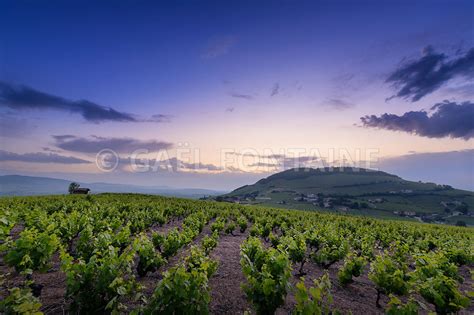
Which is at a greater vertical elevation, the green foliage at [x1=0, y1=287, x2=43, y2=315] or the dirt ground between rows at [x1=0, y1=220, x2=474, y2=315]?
the green foliage at [x1=0, y1=287, x2=43, y2=315]

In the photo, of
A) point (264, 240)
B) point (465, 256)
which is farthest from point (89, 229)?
point (465, 256)

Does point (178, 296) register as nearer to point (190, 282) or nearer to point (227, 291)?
point (190, 282)

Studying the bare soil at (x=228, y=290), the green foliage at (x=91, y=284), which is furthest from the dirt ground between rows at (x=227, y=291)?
the green foliage at (x=91, y=284)

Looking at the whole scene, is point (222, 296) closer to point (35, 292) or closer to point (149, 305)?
point (149, 305)

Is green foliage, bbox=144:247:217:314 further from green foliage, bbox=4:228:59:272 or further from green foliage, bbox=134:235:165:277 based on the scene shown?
green foliage, bbox=4:228:59:272

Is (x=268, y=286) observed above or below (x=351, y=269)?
above

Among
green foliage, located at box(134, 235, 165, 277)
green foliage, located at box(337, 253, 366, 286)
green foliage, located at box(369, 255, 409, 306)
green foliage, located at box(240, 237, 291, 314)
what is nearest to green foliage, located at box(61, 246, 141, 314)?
green foliage, located at box(134, 235, 165, 277)

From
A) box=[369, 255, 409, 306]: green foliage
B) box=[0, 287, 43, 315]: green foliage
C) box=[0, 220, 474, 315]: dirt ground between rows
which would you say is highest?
box=[0, 287, 43, 315]: green foliage

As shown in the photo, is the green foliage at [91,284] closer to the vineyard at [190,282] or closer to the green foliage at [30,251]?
the vineyard at [190,282]

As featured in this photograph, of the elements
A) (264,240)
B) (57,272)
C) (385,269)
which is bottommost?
(264,240)

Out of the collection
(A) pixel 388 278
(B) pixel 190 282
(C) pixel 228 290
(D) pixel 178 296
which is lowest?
(C) pixel 228 290

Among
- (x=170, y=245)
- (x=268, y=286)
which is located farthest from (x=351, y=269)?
(x=170, y=245)

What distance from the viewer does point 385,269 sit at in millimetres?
9719

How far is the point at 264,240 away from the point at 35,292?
59.6 ft
